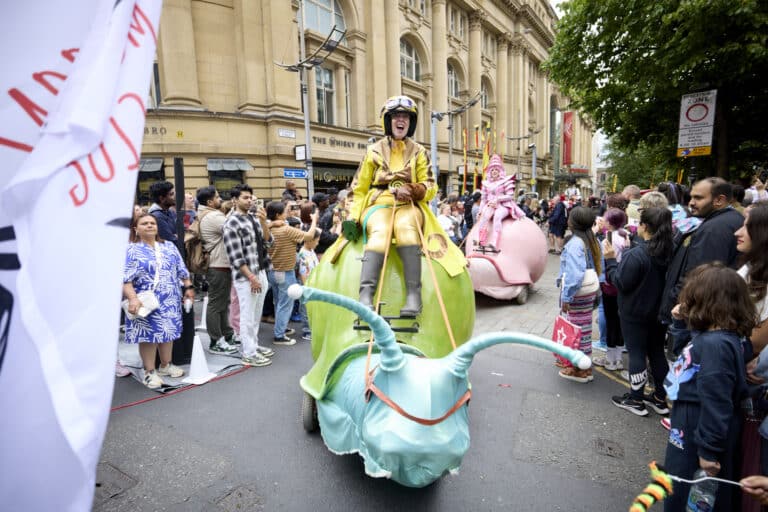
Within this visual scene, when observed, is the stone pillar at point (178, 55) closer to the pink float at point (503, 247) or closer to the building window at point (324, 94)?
the building window at point (324, 94)

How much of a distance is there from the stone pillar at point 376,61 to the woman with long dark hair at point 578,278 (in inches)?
642

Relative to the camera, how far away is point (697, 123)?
8.43 m

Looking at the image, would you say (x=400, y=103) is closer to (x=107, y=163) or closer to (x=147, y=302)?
(x=107, y=163)

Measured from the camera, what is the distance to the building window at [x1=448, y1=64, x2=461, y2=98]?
89.5ft

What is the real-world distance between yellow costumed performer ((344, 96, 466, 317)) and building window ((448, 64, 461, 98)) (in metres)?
26.0

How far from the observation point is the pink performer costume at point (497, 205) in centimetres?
702

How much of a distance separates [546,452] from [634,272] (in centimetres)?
169

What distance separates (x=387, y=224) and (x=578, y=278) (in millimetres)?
2198

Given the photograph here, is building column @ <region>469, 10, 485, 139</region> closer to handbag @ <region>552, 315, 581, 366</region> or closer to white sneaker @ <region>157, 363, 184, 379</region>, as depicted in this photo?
handbag @ <region>552, 315, 581, 366</region>

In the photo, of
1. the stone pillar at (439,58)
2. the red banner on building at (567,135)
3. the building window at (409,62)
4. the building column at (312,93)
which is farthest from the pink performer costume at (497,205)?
the red banner on building at (567,135)

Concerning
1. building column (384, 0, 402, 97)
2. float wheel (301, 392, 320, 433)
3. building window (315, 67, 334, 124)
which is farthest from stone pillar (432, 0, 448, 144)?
float wheel (301, 392, 320, 433)

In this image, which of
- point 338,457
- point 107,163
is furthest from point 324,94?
point 107,163

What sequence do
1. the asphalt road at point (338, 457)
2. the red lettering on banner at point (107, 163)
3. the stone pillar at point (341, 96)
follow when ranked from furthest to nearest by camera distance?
1. the stone pillar at point (341, 96)
2. the asphalt road at point (338, 457)
3. the red lettering on banner at point (107, 163)

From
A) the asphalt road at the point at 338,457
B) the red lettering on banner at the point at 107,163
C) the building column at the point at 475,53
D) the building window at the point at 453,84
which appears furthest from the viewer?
the building column at the point at 475,53
